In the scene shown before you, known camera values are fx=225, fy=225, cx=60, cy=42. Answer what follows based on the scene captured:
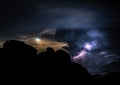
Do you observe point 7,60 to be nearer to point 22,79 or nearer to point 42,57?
point 22,79

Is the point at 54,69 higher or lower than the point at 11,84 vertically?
higher

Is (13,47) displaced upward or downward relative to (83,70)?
upward

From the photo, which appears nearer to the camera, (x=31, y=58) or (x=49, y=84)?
(x=49, y=84)

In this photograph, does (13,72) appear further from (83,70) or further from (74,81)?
(83,70)

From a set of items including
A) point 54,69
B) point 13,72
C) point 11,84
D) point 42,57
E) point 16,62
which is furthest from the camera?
point 42,57

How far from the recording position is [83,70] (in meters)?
94.7

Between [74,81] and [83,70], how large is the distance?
26.5 feet

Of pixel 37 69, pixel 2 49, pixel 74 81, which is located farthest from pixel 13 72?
pixel 74 81

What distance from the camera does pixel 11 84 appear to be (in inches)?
2862

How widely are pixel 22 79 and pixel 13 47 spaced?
63.9 ft

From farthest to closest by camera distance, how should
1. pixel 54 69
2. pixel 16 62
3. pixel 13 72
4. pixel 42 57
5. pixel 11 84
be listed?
pixel 42 57 → pixel 54 69 → pixel 16 62 → pixel 13 72 → pixel 11 84

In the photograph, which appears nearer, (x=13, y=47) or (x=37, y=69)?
(x=37, y=69)

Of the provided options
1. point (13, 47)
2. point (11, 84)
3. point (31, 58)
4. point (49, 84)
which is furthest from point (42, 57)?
point (11, 84)

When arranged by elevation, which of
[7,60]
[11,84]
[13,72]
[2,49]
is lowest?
[11,84]
